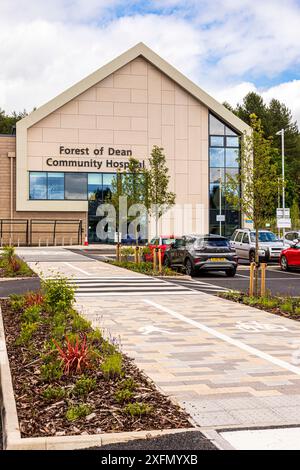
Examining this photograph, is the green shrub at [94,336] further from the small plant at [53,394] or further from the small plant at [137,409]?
the small plant at [137,409]

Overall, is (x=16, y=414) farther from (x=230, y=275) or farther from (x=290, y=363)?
(x=230, y=275)

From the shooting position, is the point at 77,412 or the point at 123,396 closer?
Result: the point at 77,412

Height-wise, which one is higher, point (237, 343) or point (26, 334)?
point (26, 334)

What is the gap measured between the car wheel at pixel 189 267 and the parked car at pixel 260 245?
6976mm

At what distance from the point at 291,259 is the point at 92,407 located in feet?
61.7

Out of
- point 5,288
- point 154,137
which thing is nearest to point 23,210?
point 154,137

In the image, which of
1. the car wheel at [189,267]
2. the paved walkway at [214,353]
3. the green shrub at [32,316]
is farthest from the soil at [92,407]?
the car wheel at [189,267]

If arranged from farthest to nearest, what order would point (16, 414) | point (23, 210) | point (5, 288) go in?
point (23, 210) → point (5, 288) → point (16, 414)

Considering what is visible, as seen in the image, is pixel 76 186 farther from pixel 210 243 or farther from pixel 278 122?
pixel 278 122

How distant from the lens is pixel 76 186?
47250 millimetres

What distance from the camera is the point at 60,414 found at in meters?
4.99

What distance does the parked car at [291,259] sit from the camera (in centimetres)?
2270

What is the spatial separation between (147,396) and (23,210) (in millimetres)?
41831

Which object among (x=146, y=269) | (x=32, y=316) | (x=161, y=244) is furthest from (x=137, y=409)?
(x=161, y=244)
